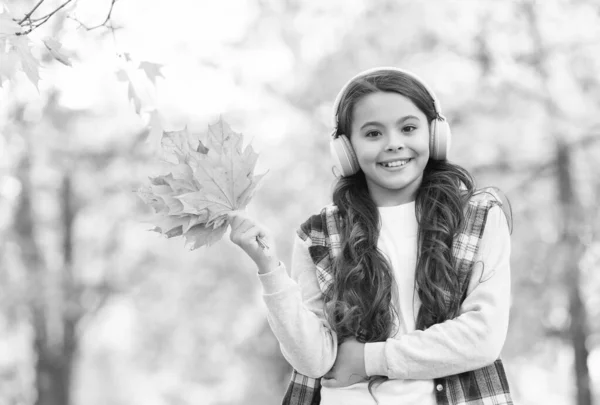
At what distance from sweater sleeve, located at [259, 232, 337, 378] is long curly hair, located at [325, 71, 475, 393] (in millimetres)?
55

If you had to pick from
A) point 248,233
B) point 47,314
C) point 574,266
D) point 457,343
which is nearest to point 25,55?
point 248,233

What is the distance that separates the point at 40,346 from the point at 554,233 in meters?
5.83

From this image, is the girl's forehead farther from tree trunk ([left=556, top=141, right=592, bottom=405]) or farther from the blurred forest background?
tree trunk ([left=556, top=141, right=592, bottom=405])

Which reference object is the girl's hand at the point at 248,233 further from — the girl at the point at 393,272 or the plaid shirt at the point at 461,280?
the plaid shirt at the point at 461,280

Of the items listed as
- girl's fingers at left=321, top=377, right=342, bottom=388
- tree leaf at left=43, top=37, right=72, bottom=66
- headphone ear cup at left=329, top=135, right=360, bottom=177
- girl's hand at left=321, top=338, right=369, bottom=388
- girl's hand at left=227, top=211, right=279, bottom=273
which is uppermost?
tree leaf at left=43, top=37, right=72, bottom=66

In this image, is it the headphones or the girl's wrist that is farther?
the headphones

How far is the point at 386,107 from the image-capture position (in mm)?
2066

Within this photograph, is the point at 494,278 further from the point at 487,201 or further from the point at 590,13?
the point at 590,13

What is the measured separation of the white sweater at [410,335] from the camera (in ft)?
6.24

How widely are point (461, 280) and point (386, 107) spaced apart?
19.5 inches

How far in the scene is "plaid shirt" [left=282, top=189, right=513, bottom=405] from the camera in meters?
1.95

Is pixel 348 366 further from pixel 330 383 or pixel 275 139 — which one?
pixel 275 139

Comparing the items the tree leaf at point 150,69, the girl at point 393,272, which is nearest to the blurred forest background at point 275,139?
the tree leaf at point 150,69

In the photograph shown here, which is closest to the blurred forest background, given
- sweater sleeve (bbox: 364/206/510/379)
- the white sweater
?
the white sweater
